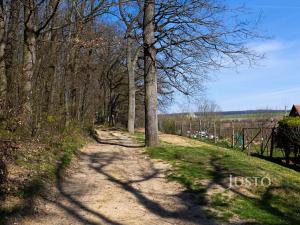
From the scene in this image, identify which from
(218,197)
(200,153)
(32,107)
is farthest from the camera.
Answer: (200,153)

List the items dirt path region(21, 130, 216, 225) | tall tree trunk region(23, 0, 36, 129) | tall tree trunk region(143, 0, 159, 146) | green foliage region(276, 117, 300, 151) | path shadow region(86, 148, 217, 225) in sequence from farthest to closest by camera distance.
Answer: green foliage region(276, 117, 300, 151) < tall tree trunk region(143, 0, 159, 146) < tall tree trunk region(23, 0, 36, 129) < path shadow region(86, 148, 217, 225) < dirt path region(21, 130, 216, 225)

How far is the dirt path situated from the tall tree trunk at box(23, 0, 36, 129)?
2.15 metres

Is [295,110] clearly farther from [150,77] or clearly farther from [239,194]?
[239,194]

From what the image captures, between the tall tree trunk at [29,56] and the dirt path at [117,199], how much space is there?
2152 mm

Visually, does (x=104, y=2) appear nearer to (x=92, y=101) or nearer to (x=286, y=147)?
(x=92, y=101)

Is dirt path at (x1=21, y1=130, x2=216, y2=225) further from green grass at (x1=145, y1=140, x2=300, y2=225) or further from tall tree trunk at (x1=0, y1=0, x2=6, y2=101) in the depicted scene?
tall tree trunk at (x1=0, y1=0, x2=6, y2=101)

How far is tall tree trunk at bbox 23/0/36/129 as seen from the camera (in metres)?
10.2

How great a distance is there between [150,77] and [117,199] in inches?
326

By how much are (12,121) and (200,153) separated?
7206 millimetres

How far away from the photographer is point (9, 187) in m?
6.82

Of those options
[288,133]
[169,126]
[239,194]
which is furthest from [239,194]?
[169,126]

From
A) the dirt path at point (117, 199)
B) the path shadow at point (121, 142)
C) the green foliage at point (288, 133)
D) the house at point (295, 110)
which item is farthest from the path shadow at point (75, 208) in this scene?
the house at point (295, 110)

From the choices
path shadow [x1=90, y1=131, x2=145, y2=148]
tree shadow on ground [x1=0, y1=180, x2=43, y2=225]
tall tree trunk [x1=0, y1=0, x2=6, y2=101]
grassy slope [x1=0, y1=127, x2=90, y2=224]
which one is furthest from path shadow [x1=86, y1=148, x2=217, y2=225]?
path shadow [x1=90, y1=131, x2=145, y2=148]

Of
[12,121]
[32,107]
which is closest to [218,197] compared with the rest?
[12,121]
